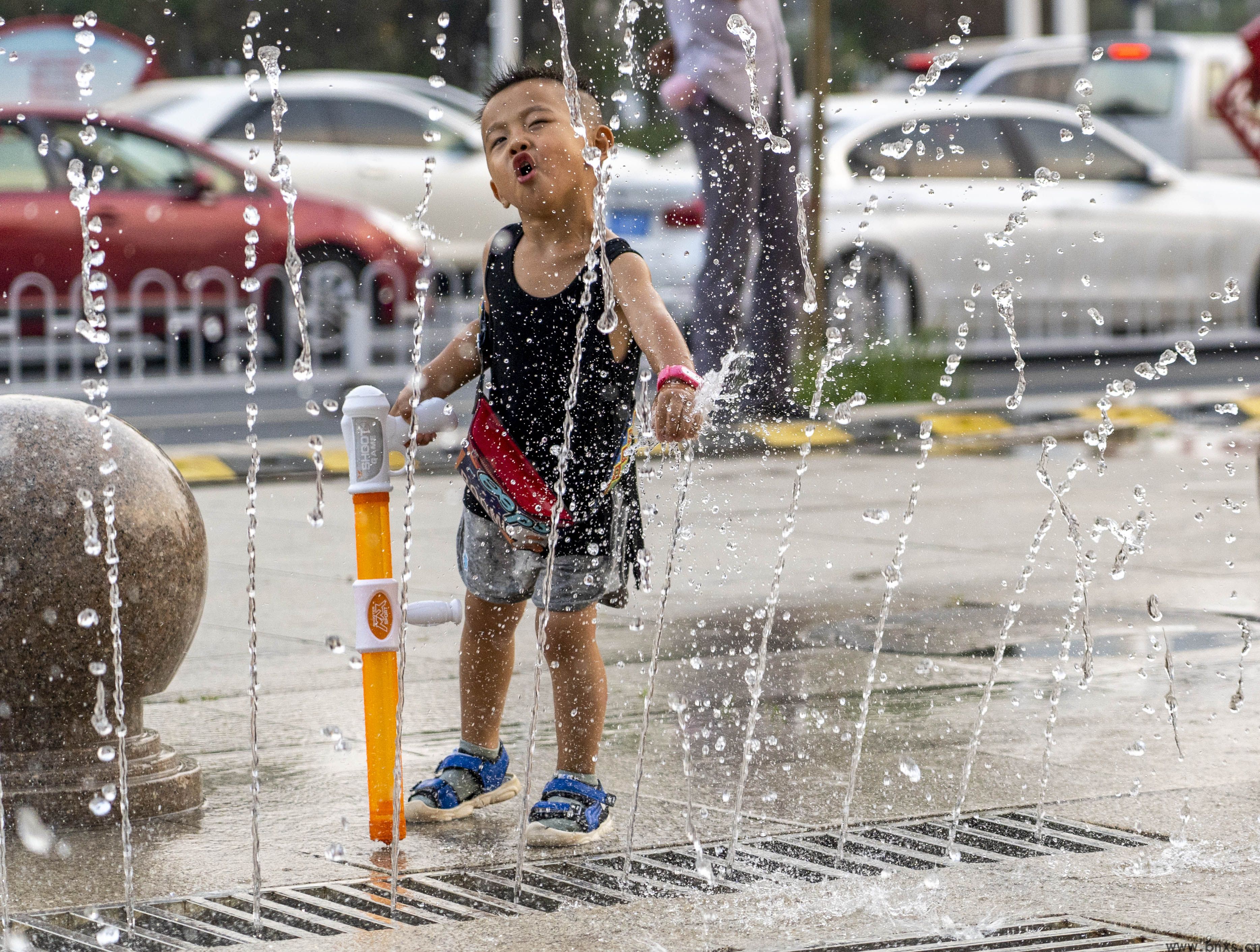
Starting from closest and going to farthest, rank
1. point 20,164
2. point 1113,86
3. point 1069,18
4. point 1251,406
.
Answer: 1. point 1251,406
2. point 20,164
3. point 1113,86
4. point 1069,18

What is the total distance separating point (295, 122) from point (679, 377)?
1056cm

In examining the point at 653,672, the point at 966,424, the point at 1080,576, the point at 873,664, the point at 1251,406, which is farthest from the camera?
the point at 1251,406

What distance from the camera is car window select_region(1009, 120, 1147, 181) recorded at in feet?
44.2

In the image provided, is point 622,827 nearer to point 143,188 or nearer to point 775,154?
point 775,154

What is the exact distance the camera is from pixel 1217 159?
1603cm

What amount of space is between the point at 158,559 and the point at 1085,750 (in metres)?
2.02

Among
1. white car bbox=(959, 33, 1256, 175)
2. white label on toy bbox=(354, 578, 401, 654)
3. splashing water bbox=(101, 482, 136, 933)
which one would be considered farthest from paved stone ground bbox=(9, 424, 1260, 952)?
white car bbox=(959, 33, 1256, 175)

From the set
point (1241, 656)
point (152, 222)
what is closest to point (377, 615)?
point (1241, 656)

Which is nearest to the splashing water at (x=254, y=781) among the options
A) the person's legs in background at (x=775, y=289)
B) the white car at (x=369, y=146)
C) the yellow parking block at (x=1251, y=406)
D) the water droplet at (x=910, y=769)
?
the water droplet at (x=910, y=769)

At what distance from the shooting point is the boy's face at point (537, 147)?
13.0 ft

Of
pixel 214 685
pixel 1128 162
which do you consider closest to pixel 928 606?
pixel 214 685

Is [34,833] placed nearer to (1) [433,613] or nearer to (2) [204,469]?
(1) [433,613]

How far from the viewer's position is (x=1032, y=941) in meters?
3.11

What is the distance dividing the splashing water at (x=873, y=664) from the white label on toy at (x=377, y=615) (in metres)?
0.92
